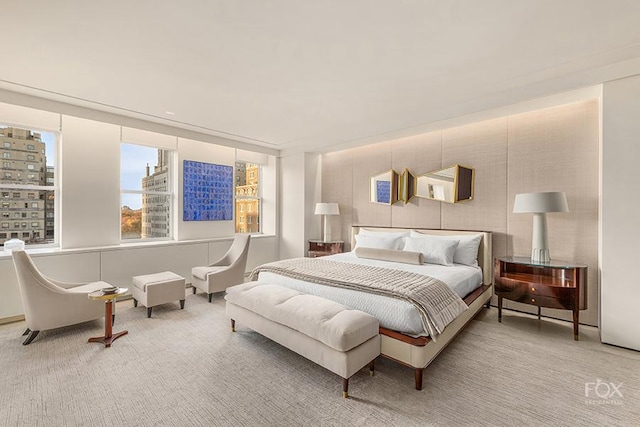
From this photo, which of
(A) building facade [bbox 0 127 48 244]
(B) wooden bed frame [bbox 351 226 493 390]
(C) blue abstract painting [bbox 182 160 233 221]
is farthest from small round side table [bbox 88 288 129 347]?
(B) wooden bed frame [bbox 351 226 493 390]

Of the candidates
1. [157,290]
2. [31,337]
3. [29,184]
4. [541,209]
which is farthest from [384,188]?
[29,184]

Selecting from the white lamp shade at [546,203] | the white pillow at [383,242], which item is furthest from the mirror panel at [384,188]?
the white lamp shade at [546,203]

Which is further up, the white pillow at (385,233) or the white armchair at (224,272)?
the white pillow at (385,233)

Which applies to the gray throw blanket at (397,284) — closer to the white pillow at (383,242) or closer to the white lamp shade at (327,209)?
the white pillow at (383,242)

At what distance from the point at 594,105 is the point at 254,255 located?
5.76 meters

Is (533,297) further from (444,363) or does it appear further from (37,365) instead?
(37,365)

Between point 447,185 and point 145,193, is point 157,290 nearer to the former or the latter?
point 145,193

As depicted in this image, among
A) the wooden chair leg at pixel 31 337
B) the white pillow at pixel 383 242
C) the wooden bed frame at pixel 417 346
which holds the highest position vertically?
the white pillow at pixel 383 242

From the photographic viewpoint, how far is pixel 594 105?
336cm

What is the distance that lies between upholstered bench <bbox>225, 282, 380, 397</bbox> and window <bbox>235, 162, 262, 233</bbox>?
370cm

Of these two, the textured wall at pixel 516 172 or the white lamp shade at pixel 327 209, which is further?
the white lamp shade at pixel 327 209

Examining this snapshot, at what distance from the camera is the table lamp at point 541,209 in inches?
126

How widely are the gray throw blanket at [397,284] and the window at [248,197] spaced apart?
315cm

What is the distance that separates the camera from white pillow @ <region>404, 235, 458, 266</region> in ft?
12.5
